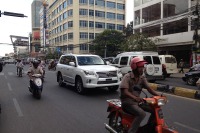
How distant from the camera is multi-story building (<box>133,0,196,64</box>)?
32719mm

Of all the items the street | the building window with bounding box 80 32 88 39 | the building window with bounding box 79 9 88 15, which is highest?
the building window with bounding box 79 9 88 15

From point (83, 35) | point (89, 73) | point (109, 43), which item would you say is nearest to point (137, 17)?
point (109, 43)

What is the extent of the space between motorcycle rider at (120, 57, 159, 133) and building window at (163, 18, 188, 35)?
3040 cm

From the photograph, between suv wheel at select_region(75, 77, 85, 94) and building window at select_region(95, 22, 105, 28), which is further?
building window at select_region(95, 22, 105, 28)

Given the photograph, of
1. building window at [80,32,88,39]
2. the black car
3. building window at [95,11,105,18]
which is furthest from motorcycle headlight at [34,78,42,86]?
building window at [95,11,105,18]

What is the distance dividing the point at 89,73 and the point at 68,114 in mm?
3421

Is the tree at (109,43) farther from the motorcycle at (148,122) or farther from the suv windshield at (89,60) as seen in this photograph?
the motorcycle at (148,122)

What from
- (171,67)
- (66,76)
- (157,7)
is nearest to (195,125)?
(66,76)

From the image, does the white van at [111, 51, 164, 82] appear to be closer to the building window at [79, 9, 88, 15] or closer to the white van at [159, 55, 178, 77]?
the white van at [159, 55, 178, 77]

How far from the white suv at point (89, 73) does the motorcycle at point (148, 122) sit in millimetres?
5086

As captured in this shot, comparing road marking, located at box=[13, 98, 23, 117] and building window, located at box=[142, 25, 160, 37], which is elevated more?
building window, located at box=[142, 25, 160, 37]

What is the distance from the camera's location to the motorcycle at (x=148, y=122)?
405 cm

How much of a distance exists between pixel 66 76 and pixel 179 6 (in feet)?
90.3

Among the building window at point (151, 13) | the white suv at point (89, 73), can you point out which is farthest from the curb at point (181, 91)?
the building window at point (151, 13)
